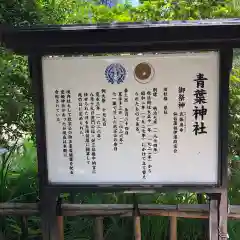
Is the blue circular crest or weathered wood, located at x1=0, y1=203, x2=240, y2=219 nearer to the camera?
the blue circular crest

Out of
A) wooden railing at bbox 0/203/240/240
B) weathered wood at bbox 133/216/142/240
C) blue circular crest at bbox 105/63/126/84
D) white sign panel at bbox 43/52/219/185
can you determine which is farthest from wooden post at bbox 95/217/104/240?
blue circular crest at bbox 105/63/126/84

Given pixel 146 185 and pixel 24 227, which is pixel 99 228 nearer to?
pixel 24 227

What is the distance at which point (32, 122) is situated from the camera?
4207mm

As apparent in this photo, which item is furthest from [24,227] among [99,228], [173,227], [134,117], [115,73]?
[115,73]

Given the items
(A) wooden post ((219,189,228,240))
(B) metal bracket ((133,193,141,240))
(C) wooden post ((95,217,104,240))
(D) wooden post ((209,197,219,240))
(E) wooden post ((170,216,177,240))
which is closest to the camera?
(A) wooden post ((219,189,228,240))

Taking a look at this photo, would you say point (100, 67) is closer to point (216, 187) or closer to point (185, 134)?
point (185, 134)

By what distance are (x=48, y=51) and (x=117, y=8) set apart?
4.99ft

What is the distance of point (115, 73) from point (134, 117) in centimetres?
34

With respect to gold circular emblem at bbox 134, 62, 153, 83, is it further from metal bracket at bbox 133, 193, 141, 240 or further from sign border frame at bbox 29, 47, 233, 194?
metal bracket at bbox 133, 193, 141, 240

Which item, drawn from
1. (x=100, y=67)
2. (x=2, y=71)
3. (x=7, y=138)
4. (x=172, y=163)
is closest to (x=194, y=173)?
(x=172, y=163)

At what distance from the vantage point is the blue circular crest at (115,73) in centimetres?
274

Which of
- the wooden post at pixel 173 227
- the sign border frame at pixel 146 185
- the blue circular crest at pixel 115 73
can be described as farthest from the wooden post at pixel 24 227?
the blue circular crest at pixel 115 73

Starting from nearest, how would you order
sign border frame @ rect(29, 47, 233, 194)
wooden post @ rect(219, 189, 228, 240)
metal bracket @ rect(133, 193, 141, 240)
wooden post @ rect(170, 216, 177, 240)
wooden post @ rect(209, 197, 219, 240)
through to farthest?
sign border frame @ rect(29, 47, 233, 194) → wooden post @ rect(219, 189, 228, 240) → wooden post @ rect(209, 197, 219, 240) → metal bracket @ rect(133, 193, 141, 240) → wooden post @ rect(170, 216, 177, 240)

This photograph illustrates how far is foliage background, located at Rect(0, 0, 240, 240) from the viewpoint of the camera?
3584mm
